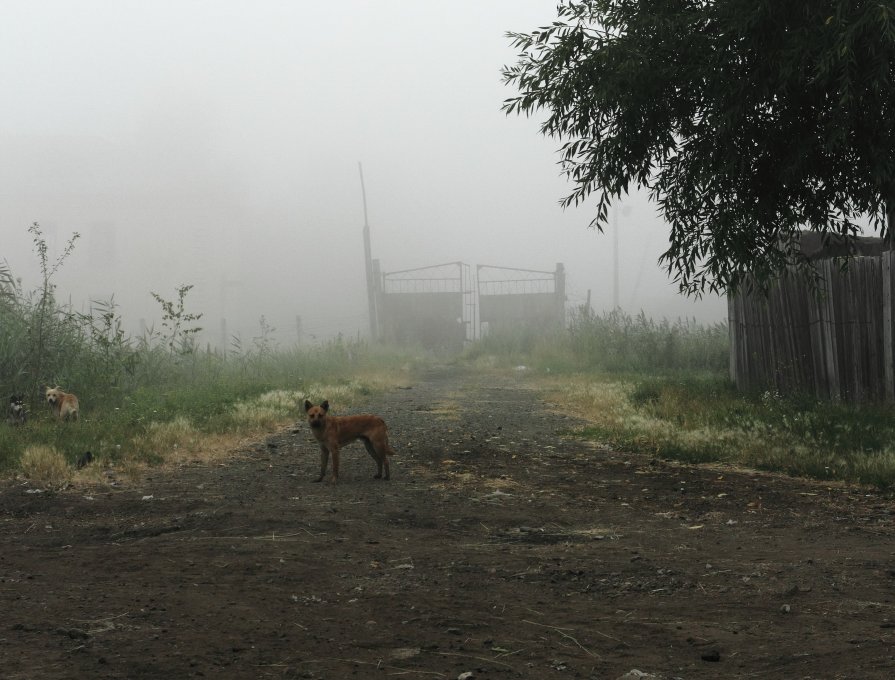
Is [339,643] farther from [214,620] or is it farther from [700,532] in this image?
[700,532]

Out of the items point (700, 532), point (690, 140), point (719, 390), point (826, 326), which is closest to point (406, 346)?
point (719, 390)

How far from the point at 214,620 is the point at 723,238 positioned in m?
5.54

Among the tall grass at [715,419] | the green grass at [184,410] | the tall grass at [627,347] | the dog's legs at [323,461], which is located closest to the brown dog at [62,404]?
the green grass at [184,410]

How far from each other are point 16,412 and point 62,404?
0.47m

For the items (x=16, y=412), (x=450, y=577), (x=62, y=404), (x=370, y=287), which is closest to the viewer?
(x=450, y=577)

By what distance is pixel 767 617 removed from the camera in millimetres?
3582

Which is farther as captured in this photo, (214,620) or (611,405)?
(611,405)

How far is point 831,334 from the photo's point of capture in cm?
1033

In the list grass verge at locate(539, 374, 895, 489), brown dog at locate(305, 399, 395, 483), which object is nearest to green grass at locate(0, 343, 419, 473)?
brown dog at locate(305, 399, 395, 483)

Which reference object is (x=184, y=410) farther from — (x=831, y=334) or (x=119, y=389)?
(x=831, y=334)

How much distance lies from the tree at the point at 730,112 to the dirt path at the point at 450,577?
2.35m

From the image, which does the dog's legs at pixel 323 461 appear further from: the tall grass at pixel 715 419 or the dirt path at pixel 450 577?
the tall grass at pixel 715 419

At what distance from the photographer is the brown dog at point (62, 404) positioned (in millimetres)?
9383

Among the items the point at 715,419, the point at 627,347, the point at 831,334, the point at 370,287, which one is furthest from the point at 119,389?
the point at 370,287
